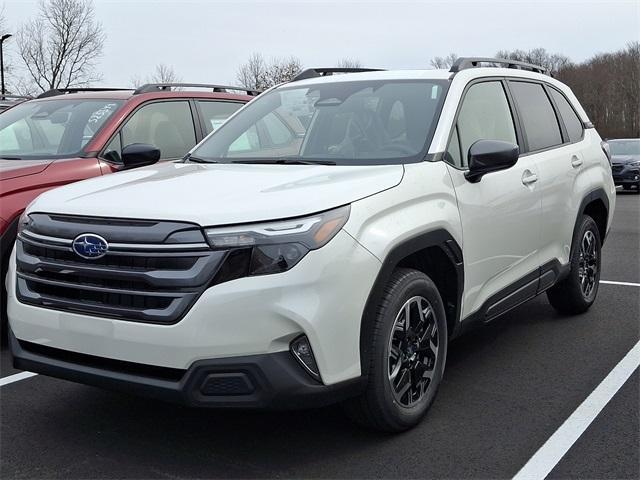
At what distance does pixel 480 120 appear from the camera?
4.49 meters

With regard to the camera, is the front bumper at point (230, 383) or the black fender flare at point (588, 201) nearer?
the front bumper at point (230, 383)

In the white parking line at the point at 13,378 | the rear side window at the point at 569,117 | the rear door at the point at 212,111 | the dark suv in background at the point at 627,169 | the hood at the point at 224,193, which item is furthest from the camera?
the dark suv in background at the point at 627,169

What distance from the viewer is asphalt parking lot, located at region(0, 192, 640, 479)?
10.7 feet

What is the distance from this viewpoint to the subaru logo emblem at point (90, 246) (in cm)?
307

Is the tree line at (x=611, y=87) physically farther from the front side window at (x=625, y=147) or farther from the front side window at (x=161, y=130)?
the front side window at (x=161, y=130)

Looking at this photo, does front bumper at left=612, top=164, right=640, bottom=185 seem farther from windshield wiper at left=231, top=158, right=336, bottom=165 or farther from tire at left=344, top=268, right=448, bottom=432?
tire at left=344, top=268, right=448, bottom=432

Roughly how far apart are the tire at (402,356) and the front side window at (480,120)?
2.86ft

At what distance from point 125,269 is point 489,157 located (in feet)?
6.50

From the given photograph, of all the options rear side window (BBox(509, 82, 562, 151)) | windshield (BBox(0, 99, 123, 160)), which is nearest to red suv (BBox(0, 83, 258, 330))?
windshield (BBox(0, 99, 123, 160))

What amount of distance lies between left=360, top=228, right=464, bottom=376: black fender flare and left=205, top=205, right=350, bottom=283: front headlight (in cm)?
37

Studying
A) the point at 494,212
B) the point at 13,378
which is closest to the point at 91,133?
the point at 13,378

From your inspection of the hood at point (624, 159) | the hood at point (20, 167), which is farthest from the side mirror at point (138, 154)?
the hood at point (624, 159)

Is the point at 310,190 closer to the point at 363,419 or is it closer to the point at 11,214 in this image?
the point at 363,419

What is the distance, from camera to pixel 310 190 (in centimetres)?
324
